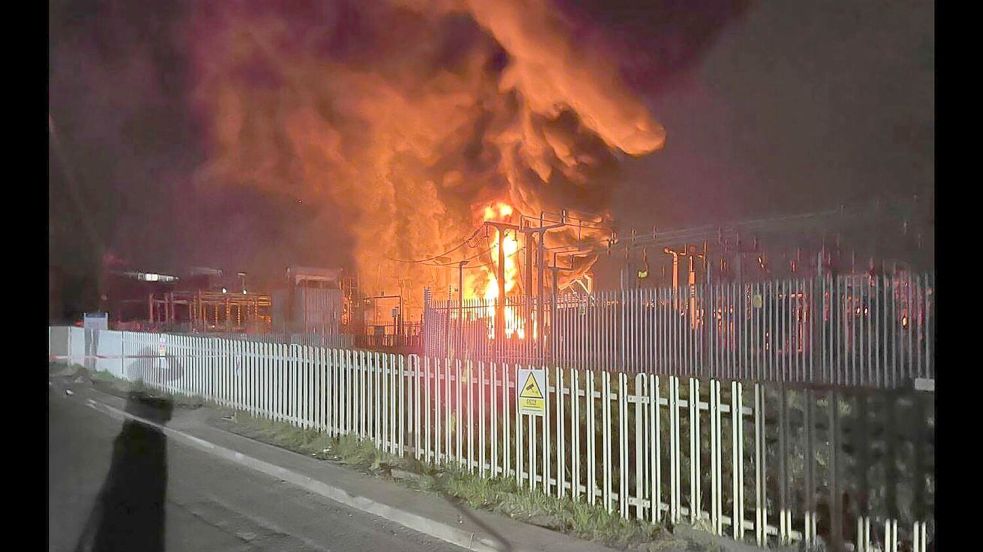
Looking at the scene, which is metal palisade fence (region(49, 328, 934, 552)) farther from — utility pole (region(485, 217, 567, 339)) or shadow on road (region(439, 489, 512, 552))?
utility pole (region(485, 217, 567, 339))

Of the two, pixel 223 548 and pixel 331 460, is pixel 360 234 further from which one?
pixel 223 548

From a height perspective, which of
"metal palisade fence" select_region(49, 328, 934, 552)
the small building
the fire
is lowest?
"metal palisade fence" select_region(49, 328, 934, 552)

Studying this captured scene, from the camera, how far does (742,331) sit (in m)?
9.65

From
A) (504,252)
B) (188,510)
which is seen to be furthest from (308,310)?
(188,510)

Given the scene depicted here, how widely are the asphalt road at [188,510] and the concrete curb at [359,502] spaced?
92mm

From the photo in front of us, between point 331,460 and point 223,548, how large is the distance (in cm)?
289

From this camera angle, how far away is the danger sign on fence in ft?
20.0

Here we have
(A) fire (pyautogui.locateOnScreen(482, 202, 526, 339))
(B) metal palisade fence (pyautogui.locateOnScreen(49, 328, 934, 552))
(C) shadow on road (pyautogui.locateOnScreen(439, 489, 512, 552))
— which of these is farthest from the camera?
(A) fire (pyautogui.locateOnScreen(482, 202, 526, 339))

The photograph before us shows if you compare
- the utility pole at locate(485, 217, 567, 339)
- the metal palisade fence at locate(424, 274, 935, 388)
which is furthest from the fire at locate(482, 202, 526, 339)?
the metal palisade fence at locate(424, 274, 935, 388)

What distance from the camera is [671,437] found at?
16.7 ft

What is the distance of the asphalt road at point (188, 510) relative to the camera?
17.0ft

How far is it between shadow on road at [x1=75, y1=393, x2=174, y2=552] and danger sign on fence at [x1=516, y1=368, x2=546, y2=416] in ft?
10.6

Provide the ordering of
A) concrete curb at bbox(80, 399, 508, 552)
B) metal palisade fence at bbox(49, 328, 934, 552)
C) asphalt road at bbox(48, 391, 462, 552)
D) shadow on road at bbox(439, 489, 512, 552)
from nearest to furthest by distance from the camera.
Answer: metal palisade fence at bbox(49, 328, 934, 552), shadow on road at bbox(439, 489, 512, 552), concrete curb at bbox(80, 399, 508, 552), asphalt road at bbox(48, 391, 462, 552)
